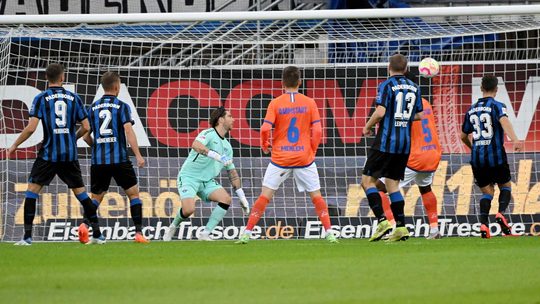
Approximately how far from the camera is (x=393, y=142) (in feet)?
41.3

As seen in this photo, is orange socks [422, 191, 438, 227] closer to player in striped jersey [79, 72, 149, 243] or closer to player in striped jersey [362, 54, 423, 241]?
player in striped jersey [362, 54, 423, 241]

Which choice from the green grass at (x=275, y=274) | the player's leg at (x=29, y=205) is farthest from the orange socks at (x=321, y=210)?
the player's leg at (x=29, y=205)

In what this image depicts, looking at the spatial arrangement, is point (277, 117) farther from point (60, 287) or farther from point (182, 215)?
point (60, 287)

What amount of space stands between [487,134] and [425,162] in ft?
2.71

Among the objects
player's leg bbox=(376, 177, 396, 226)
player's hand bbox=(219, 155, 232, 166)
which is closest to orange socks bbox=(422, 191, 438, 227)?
player's leg bbox=(376, 177, 396, 226)

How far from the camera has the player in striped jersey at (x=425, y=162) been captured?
1379 centimetres

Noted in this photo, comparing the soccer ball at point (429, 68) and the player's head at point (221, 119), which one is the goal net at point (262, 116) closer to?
the player's head at point (221, 119)

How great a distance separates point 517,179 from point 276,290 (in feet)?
31.4

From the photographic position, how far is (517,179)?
16359 mm

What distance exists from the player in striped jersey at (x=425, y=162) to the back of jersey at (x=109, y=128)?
123 inches

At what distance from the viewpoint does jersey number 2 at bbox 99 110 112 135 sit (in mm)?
13023

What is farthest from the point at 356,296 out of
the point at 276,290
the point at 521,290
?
the point at 521,290

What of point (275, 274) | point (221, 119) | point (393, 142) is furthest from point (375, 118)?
point (275, 274)

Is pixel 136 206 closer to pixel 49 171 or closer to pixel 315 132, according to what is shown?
pixel 49 171
